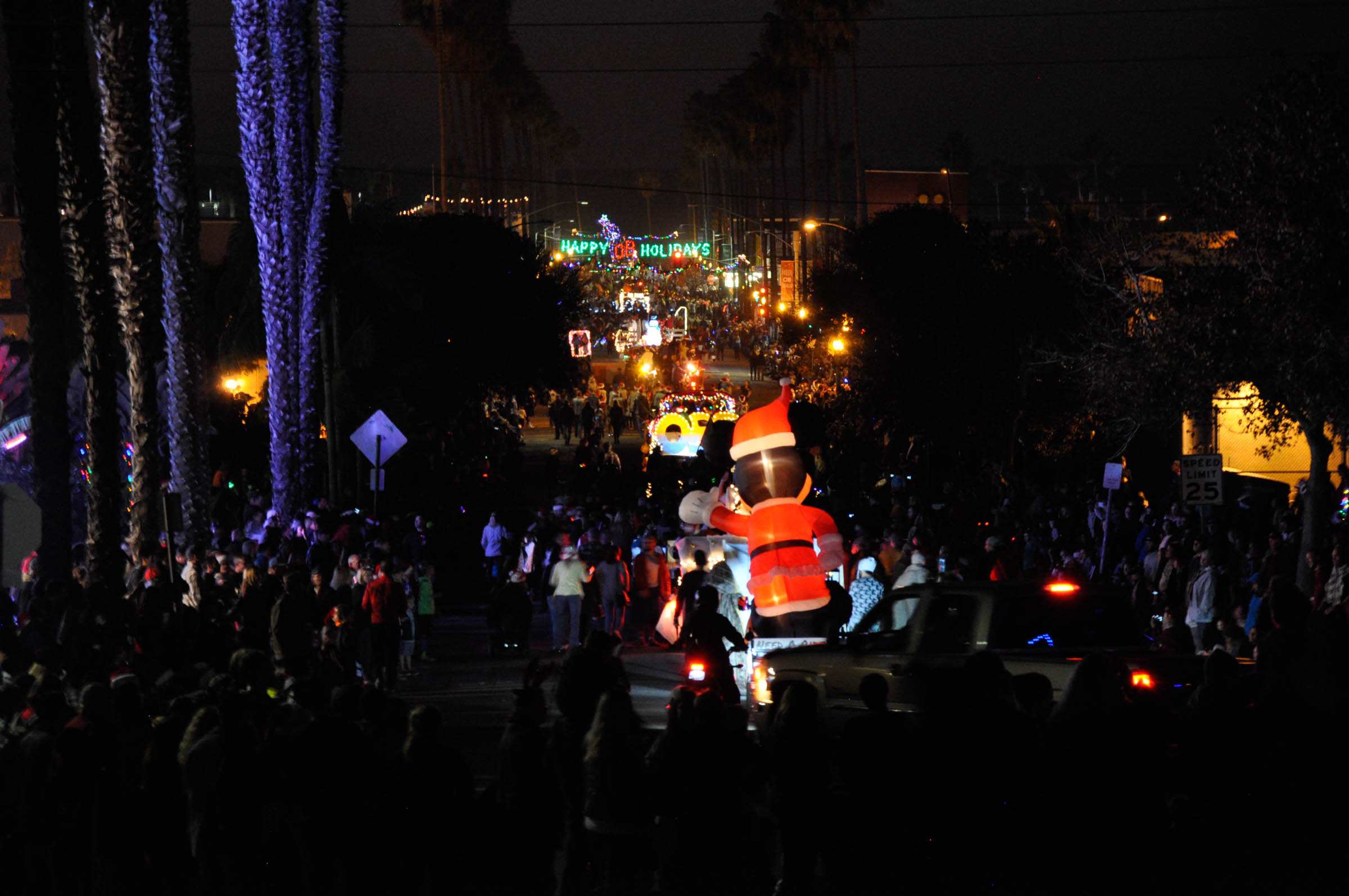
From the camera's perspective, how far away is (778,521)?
1587 centimetres

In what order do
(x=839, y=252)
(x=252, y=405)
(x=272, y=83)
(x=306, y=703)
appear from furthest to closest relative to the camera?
1. (x=839, y=252)
2. (x=252, y=405)
3. (x=272, y=83)
4. (x=306, y=703)

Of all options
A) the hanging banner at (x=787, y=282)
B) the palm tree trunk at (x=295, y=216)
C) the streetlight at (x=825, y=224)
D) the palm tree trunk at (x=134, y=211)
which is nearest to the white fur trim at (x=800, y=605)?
the palm tree trunk at (x=134, y=211)

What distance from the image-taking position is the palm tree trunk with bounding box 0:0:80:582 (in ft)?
60.6

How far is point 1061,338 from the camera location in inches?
1581

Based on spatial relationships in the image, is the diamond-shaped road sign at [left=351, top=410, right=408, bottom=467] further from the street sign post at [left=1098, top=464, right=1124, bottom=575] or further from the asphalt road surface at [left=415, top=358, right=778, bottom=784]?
the street sign post at [left=1098, top=464, right=1124, bottom=575]

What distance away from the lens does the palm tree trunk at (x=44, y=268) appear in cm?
1847

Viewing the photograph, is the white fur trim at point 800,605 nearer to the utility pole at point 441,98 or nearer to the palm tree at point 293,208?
the palm tree at point 293,208

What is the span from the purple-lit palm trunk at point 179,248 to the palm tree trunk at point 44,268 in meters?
2.39

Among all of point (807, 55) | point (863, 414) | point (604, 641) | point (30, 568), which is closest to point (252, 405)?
point (863, 414)

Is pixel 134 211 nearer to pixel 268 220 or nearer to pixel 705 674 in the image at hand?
pixel 268 220

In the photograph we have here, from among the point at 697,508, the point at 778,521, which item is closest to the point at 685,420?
the point at 697,508

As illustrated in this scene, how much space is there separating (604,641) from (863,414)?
34.0 metres

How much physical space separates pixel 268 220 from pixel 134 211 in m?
5.10

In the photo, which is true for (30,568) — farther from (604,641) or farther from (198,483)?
(604,641)
